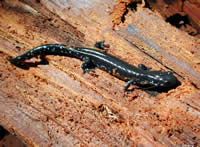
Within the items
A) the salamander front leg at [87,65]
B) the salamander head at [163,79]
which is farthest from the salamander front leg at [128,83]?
the salamander front leg at [87,65]

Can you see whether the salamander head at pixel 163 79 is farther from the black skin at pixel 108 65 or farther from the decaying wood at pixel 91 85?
the decaying wood at pixel 91 85

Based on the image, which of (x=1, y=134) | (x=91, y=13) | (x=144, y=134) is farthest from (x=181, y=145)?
(x=1, y=134)

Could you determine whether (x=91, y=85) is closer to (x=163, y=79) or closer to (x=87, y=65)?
(x=87, y=65)

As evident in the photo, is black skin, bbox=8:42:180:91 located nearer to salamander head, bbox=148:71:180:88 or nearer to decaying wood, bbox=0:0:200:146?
salamander head, bbox=148:71:180:88

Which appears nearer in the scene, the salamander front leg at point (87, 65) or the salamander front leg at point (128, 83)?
the salamander front leg at point (128, 83)

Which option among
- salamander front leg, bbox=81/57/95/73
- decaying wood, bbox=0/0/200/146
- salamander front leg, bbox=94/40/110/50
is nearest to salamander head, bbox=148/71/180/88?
decaying wood, bbox=0/0/200/146

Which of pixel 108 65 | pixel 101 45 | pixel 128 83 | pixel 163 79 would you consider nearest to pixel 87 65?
pixel 108 65

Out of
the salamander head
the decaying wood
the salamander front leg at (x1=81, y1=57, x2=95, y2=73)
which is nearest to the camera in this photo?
the decaying wood
